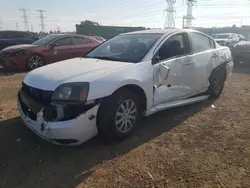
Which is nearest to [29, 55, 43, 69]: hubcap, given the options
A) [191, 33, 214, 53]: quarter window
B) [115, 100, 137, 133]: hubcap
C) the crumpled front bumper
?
[191, 33, 214, 53]: quarter window

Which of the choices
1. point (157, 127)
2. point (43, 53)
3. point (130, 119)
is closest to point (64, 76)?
point (130, 119)

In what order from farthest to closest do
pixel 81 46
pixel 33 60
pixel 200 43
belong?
pixel 81 46, pixel 33 60, pixel 200 43

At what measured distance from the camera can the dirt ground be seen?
2607mm

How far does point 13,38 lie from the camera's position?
12828mm

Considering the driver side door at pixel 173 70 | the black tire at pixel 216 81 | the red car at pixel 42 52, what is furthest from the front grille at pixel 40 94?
the red car at pixel 42 52

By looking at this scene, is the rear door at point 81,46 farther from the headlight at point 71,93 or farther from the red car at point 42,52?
the headlight at point 71,93

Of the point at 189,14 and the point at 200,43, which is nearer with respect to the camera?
the point at 200,43

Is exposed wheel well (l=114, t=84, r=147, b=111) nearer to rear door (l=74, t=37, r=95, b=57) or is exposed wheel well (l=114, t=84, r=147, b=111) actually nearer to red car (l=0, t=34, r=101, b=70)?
red car (l=0, t=34, r=101, b=70)

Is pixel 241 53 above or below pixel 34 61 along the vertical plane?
below

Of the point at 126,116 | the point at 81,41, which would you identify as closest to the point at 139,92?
the point at 126,116

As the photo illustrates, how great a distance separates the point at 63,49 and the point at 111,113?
22.6 feet

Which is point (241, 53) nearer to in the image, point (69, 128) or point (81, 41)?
point (81, 41)

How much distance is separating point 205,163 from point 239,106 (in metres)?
2.52

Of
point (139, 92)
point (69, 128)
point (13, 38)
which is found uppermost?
point (13, 38)
